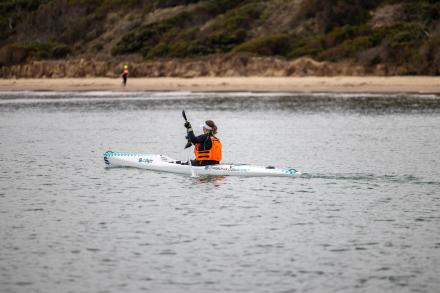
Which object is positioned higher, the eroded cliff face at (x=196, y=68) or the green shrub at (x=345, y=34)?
the green shrub at (x=345, y=34)

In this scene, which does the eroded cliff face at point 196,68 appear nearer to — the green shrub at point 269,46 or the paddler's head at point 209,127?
the green shrub at point 269,46

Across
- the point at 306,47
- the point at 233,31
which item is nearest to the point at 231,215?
the point at 306,47

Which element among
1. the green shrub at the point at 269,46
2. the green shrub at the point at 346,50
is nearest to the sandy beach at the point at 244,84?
the green shrub at the point at 346,50

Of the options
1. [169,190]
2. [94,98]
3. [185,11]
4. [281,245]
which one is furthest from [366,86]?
[281,245]

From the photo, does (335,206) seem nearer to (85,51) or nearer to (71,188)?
(71,188)

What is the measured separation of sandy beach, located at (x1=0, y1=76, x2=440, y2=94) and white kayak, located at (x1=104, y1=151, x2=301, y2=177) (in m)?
25.7

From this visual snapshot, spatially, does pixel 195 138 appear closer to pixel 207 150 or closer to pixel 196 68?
pixel 207 150

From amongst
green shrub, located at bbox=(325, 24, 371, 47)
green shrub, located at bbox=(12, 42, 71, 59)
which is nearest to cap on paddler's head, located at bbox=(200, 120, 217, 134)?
green shrub, located at bbox=(325, 24, 371, 47)

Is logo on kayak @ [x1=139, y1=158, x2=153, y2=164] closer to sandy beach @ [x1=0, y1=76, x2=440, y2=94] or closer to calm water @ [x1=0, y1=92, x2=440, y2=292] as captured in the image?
calm water @ [x1=0, y1=92, x2=440, y2=292]

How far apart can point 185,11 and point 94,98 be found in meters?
18.7

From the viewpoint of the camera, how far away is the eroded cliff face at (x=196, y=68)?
49.7 meters

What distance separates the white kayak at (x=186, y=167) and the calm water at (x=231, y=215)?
0.73ft

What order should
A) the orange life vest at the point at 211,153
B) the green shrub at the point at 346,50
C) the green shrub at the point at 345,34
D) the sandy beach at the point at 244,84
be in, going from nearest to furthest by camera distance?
the orange life vest at the point at 211,153
the sandy beach at the point at 244,84
the green shrub at the point at 346,50
the green shrub at the point at 345,34

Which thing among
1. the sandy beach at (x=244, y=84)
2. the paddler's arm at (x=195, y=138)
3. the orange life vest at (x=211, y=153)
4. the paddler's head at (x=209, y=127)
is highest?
the sandy beach at (x=244, y=84)
